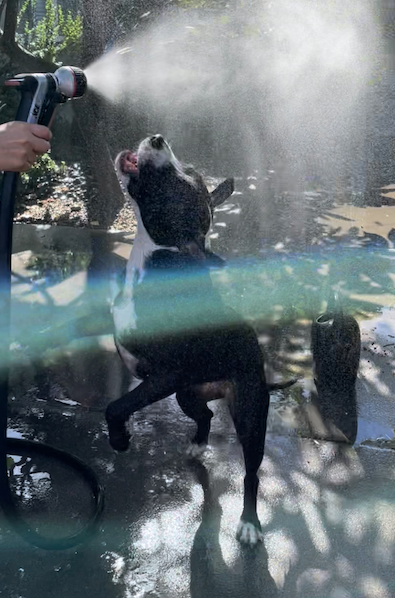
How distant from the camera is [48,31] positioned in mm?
8820

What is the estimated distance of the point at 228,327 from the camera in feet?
8.43

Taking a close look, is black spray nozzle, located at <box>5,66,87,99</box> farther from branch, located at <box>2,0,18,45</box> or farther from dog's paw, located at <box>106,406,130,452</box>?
branch, located at <box>2,0,18,45</box>

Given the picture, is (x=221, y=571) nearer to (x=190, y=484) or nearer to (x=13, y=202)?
(x=190, y=484)

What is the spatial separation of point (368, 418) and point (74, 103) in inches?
224

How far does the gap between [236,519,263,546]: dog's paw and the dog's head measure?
45.6 inches

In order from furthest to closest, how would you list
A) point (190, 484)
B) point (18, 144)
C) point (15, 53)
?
point (15, 53) < point (190, 484) < point (18, 144)

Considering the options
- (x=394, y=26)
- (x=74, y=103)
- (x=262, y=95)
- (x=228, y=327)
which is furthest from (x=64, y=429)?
(x=394, y=26)

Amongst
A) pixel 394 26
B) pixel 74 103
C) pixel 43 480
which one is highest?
pixel 394 26

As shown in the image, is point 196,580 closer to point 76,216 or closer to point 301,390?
point 301,390

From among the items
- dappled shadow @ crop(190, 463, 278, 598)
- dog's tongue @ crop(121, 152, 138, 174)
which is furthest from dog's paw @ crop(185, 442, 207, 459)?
dog's tongue @ crop(121, 152, 138, 174)

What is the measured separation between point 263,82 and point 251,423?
22.1 feet

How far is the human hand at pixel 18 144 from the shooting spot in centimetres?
232

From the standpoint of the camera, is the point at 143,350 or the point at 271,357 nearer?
the point at 143,350

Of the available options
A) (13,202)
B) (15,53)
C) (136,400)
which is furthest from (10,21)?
(136,400)
